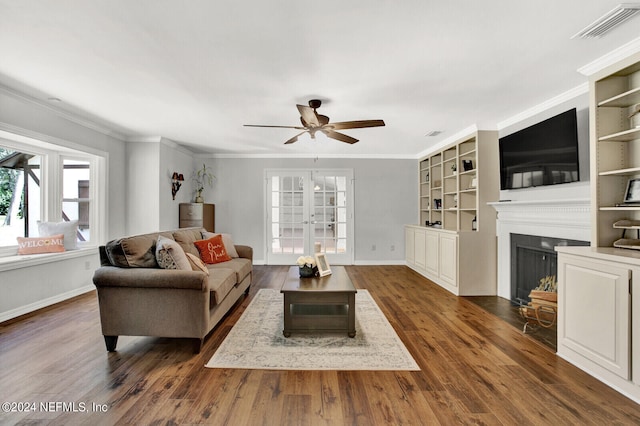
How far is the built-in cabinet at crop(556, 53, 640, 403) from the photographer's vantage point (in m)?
2.01

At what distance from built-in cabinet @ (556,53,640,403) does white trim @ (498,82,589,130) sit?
59 centimetres

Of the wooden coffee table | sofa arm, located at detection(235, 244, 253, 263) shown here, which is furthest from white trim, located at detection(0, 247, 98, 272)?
the wooden coffee table

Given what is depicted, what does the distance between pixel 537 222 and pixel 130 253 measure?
4.20 metres

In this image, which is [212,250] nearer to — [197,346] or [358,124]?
[197,346]

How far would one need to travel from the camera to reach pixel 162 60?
2545 millimetres

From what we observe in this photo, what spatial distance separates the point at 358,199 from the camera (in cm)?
668

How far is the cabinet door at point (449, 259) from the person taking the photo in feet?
14.6

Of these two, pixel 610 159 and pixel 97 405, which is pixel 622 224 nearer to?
pixel 610 159

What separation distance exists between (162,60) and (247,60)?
0.68 m

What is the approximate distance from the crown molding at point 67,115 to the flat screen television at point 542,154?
553 cm

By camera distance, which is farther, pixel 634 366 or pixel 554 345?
pixel 554 345

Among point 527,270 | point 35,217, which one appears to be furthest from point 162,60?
point 527,270

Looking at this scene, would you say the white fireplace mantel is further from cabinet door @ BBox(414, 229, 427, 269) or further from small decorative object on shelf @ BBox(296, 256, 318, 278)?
small decorative object on shelf @ BBox(296, 256, 318, 278)

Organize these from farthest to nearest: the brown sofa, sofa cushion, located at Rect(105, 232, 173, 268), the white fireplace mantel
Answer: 1. the white fireplace mantel
2. sofa cushion, located at Rect(105, 232, 173, 268)
3. the brown sofa
